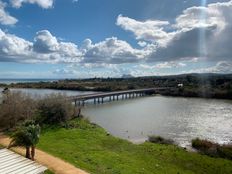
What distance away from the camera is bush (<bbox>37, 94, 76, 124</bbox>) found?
34.4 m

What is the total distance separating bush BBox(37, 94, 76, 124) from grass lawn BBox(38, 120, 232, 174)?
4.63 meters

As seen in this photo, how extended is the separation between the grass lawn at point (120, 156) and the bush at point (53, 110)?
4.63 meters

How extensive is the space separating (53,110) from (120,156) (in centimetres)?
1510

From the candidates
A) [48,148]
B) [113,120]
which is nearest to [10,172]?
[48,148]

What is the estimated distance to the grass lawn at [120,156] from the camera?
1861 cm

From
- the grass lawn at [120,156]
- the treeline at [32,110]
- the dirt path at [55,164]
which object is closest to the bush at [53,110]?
the treeline at [32,110]

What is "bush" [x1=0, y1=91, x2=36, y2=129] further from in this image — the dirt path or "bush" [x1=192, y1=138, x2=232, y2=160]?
"bush" [x1=192, y1=138, x2=232, y2=160]

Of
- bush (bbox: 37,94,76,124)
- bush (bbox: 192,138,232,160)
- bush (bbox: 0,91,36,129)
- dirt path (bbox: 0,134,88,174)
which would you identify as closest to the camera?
dirt path (bbox: 0,134,88,174)

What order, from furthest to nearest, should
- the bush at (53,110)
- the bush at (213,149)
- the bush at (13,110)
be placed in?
the bush at (53,110)
the bush at (13,110)
the bush at (213,149)

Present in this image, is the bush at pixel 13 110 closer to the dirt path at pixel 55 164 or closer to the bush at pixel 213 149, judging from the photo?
the dirt path at pixel 55 164

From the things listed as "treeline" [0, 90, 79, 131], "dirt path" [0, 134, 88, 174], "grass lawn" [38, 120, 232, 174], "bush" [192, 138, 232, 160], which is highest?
"treeline" [0, 90, 79, 131]

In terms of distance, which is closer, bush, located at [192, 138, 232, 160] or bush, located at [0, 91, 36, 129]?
bush, located at [192, 138, 232, 160]

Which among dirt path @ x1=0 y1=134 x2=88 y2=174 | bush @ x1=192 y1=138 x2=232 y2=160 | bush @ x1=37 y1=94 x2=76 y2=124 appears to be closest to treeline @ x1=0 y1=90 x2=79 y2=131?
bush @ x1=37 y1=94 x2=76 y2=124

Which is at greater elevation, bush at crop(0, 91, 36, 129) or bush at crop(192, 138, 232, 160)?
bush at crop(0, 91, 36, 129)
